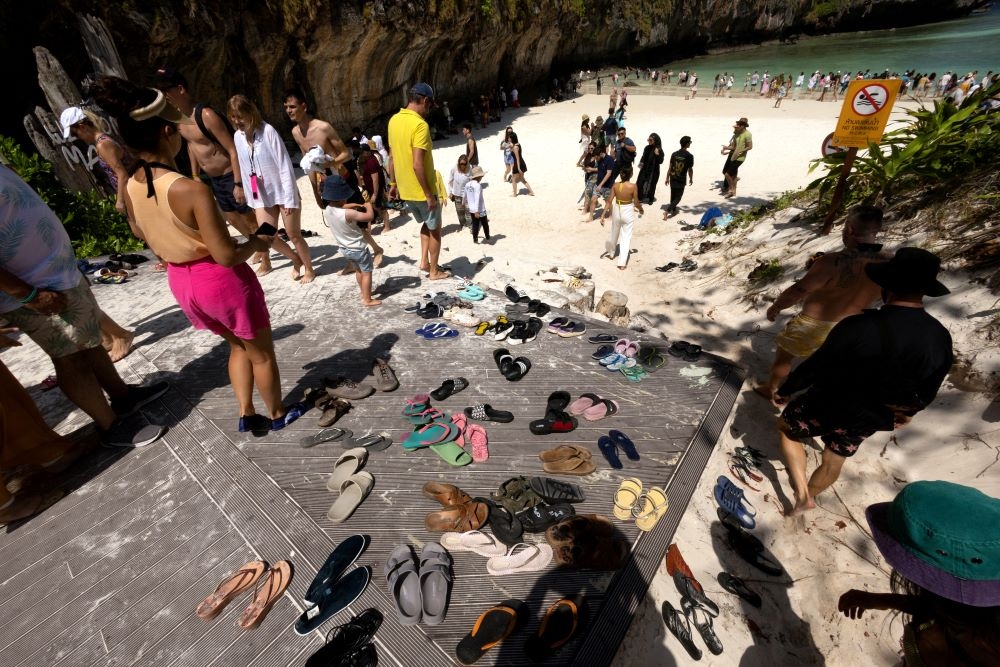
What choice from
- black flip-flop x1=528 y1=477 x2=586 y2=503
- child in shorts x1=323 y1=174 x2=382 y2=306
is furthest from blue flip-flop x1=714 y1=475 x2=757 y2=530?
child in shorts x1=323 y1=174 x2=382 y2=306

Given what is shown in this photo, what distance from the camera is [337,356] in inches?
173

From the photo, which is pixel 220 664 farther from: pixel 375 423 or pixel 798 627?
pixel 798 627

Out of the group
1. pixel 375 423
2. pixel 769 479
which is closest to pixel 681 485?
pixel 769 479

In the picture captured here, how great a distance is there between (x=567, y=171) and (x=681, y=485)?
12.6 m

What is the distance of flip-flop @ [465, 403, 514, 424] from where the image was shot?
11.6 feet

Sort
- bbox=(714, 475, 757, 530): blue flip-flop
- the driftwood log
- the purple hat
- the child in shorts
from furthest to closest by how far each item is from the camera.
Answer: the driftwood log → the child in shorts → bbox=(714, 475, 757, 530): blue flip-flop → the purple hat

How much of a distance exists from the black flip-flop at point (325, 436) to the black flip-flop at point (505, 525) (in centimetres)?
137

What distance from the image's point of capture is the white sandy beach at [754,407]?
2.52 metres

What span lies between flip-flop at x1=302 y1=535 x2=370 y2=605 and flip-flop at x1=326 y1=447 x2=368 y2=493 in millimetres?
450

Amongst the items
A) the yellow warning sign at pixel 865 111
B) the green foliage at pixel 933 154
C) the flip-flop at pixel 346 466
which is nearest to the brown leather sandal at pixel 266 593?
the flip-flop at pixel 346 466

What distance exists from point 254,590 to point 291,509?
529 millimetres

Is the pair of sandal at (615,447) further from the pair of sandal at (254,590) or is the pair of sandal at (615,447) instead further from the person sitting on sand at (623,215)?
the person sitting on sand at (623,215)

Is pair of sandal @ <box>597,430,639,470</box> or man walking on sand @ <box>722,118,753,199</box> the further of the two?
man walking on sand @ <box>722,118,753,199</box>

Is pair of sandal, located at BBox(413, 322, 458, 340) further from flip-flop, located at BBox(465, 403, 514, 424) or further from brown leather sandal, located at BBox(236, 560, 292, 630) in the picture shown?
brown leather sandal, located at BBox(236, 560, 292, 630)
